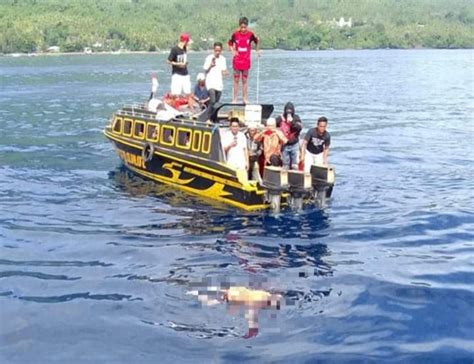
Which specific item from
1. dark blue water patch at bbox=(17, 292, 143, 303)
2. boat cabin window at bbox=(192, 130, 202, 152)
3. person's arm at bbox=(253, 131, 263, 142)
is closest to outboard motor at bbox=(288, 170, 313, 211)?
person's arm at bbox=(253, 131, 263, 142)

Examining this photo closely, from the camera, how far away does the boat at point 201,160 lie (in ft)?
56.3

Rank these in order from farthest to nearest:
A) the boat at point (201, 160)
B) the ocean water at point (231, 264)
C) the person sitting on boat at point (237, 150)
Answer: the person sitting on boat at point (237, 150) → the boat at point (201, 160) → the ocean water at point (231, 264)

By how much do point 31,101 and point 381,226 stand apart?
3763 centimetres

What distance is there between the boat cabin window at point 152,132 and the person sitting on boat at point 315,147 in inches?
197

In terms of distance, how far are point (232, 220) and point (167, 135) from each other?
4.42 meters

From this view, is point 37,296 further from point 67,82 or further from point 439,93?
point 67,82

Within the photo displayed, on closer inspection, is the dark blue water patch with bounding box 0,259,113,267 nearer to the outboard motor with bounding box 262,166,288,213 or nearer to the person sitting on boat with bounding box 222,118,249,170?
the outboard motor with bounding box 262,166,288,213

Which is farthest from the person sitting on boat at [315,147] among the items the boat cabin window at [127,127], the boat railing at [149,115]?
the boat cabin window at [127,127]

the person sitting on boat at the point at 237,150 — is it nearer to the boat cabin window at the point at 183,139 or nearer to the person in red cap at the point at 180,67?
the boat cabin window at the point at 183,139

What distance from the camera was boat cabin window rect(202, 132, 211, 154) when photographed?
738 inches

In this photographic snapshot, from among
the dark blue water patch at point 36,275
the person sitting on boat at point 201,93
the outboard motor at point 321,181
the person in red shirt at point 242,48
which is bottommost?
the dark blue water patch at point 36,275

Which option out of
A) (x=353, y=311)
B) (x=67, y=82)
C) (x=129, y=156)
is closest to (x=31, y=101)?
(x=67, y=82)

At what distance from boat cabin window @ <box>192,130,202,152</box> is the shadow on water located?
4.44ft

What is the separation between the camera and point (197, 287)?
12891mm
